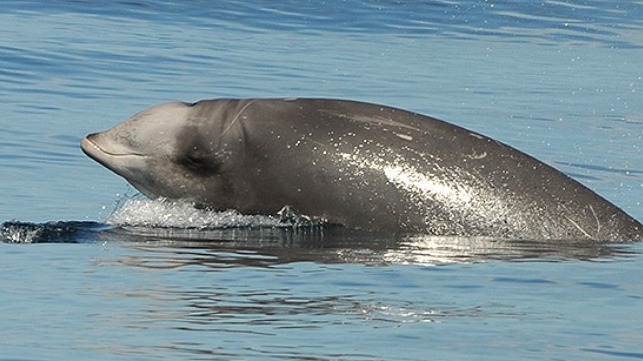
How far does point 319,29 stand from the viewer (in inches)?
1245

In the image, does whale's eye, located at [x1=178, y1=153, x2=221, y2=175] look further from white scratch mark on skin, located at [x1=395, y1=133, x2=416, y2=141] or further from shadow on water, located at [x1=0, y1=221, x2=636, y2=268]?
white scratch mark on skin, located at [x1=395, y1=133, x2=416, y2=141]

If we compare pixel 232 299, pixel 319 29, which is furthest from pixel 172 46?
pixel 232 299

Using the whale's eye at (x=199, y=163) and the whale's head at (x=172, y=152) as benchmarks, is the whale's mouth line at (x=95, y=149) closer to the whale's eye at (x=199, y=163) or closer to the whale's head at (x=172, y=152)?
the whale's head at (x=172, y=152)

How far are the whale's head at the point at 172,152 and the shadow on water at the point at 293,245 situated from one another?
349mm

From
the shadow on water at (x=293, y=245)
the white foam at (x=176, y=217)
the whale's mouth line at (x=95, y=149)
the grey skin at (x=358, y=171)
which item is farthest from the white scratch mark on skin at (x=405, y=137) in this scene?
the whale's mouth line at (x=95, y=149)

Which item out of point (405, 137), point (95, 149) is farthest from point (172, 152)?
point (405, 137)

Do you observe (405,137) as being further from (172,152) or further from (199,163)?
(172,152)

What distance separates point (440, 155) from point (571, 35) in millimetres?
21007

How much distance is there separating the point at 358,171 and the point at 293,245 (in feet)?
2.33

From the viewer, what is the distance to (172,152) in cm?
1352

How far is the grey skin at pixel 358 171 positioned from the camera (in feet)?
42.3

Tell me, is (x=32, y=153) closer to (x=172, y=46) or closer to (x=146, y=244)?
(x=146, y=244)

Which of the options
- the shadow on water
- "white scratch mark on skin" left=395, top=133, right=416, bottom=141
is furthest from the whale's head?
"white scratch mark on skin" left=395, top=133, right=416, bottom=141

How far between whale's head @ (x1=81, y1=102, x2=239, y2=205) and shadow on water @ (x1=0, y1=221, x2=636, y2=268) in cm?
35
